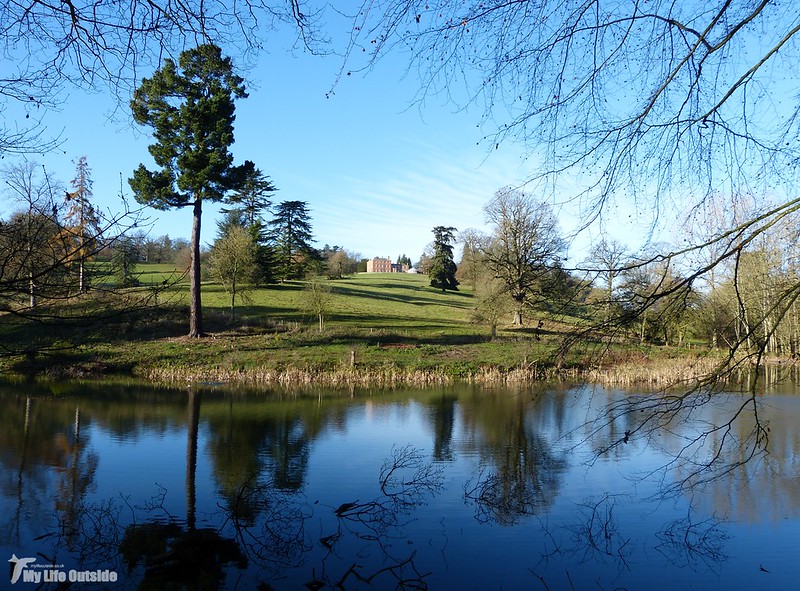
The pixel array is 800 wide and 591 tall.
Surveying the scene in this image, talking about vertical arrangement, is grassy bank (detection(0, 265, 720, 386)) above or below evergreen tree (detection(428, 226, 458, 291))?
below

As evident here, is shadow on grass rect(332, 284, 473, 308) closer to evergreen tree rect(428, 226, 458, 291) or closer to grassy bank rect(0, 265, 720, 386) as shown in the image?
evergreen tree rect(428, 226, 458, 291)

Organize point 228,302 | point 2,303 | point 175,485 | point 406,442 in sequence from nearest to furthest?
point 2,303
point 175,485
point 406,442
point 228,302

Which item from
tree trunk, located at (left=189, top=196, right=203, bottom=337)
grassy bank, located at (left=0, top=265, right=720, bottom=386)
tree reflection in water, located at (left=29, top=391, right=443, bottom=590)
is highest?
tree trunk, located at (left=189, top=196, right=203, bottom=337)

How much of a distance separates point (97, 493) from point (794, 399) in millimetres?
19758

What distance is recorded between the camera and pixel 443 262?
6406 centimetres

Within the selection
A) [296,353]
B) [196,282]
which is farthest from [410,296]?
A: [196,282]

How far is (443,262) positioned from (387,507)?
5630 cm

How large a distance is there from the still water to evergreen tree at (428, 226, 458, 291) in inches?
1964

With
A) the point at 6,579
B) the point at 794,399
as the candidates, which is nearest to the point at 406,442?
the point at 6,579

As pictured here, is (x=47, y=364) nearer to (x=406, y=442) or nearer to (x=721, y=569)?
(x=406, y=442)

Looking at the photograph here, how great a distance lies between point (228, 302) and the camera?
37875mm

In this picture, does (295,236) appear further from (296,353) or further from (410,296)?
(296,353)

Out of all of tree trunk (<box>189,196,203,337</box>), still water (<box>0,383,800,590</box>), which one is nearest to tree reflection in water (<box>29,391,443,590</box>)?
still water (<box>0,383,800,590</box>)

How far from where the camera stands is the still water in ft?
20.9
